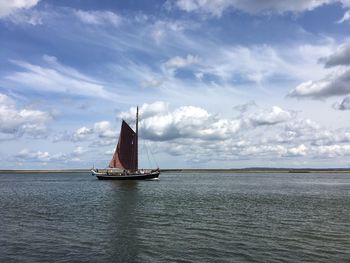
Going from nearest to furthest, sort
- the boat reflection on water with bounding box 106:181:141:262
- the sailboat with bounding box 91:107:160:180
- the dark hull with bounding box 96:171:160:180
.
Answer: the boat reflection on water with bounding box 106:181:141:262
the sailboat with bounding box 91:107:160:180
the dark hull with bounding box 96:171:160:180

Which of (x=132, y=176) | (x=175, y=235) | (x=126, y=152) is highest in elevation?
(x=126, y=152)

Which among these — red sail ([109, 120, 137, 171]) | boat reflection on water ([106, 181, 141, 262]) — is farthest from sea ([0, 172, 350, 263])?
red sail ([109, 120, 137, 171])

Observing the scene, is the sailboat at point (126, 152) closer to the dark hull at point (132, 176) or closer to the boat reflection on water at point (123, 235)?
the dark hull at point (132, 176)

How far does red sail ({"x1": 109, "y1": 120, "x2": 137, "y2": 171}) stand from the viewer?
10031 centimetres

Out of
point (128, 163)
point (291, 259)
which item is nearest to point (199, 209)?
point (291, 259)

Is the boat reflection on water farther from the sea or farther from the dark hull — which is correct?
the dark hull

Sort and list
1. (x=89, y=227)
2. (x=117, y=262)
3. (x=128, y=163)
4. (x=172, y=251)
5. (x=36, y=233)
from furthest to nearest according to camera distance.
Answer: (x=128, y=163) → (x=89, y=227) → (x=36, y=233) → (x=172, y=251) → (x=117, y=262)

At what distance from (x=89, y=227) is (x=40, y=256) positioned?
30.6 feet

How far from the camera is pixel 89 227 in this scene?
31.2m

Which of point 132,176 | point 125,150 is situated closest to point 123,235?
point 125,150

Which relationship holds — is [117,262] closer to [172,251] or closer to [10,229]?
[172,251]

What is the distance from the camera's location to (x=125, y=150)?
3986 inches

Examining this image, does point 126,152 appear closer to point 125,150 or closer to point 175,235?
point 125,150

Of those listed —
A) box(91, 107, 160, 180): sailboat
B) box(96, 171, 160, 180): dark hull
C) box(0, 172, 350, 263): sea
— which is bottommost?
box(0, 172, 350, 263): sea
